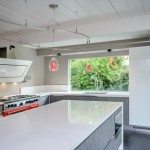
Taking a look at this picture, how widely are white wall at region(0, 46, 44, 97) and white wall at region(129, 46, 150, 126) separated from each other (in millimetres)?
3044

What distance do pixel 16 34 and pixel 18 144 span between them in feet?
12.5

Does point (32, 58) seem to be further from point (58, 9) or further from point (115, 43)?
point (58, 9)

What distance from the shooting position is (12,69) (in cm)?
485

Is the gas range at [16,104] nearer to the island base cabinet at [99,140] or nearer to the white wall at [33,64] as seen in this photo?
the white wall at [33,64]

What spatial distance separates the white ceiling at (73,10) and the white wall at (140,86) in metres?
1.52

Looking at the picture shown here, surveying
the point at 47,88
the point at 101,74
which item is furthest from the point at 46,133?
the point at 47,88

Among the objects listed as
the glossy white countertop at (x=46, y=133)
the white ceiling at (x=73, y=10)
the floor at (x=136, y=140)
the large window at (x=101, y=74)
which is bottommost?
the floor at (x=136, y=140)

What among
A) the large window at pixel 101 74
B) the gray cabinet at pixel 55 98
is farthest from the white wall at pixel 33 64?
the large window at pixel 101 74

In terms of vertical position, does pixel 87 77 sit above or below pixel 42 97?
above

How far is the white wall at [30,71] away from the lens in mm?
5426

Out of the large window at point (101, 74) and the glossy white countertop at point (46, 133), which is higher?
the large window at point (101, 74)

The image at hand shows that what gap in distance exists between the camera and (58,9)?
3223mm

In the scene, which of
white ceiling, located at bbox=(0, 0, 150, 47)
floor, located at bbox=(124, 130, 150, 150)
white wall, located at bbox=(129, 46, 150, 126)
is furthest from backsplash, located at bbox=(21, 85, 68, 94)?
white ceiling, located at bbox=(0, 0, 150, 47)

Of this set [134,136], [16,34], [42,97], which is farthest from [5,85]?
[134,136]
